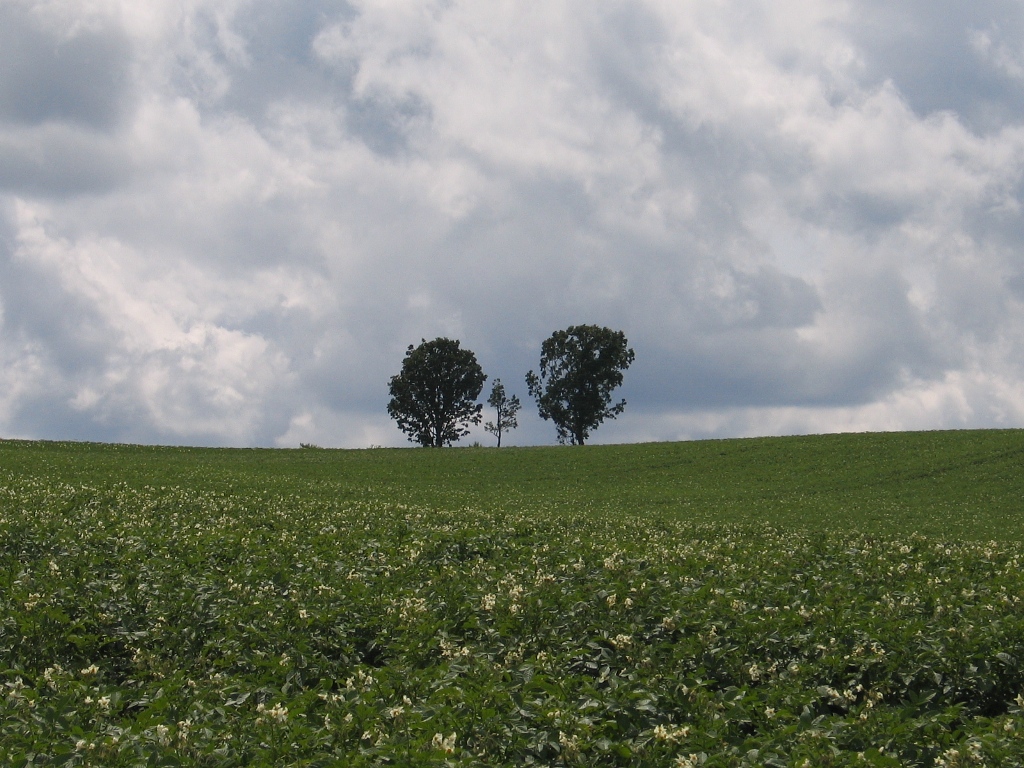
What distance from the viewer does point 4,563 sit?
16.2 meters

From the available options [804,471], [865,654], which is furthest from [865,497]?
[865,654]

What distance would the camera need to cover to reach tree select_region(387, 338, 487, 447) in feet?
352

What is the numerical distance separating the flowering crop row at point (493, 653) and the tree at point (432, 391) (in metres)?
88.0

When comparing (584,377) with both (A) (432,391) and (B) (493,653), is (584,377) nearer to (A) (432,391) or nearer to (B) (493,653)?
(A) (432,391)

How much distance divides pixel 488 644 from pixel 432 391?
3816 inches

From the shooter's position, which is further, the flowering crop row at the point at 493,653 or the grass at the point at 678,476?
the grass at the point at 678,476

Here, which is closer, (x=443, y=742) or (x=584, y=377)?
(x=443, y=742)

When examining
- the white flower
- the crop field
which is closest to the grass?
the crop field

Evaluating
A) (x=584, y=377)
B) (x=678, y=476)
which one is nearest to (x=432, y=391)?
(x=584, y=377)

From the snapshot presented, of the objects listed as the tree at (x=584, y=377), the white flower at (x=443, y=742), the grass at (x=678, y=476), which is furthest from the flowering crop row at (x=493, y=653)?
the tree at (x=584, y=377)

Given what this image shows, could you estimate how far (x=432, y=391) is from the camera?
107750 mm

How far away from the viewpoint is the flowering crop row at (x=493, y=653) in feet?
→ 26.0

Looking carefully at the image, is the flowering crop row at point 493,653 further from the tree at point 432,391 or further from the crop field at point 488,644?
the tree at point 432,391

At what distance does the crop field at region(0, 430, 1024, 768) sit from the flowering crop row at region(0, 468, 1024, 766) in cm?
4
